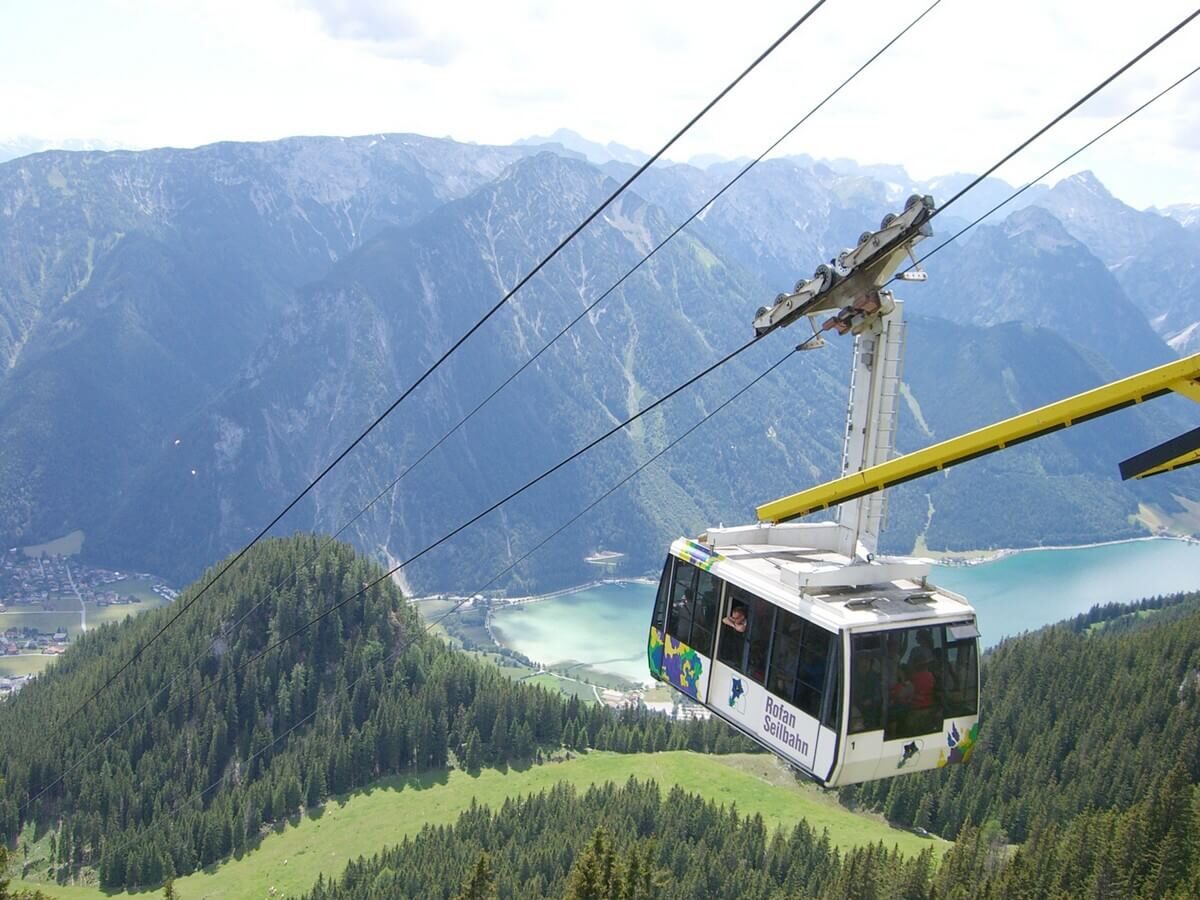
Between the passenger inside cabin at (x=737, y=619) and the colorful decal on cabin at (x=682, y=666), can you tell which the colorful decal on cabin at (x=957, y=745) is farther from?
the colorful decal on cabin at (x=682, y=666)

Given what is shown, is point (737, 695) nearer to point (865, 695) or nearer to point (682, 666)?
point (682, 666)

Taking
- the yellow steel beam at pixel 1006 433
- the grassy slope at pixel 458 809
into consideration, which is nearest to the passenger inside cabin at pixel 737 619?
the yellow steel beam at pixel 1006 433

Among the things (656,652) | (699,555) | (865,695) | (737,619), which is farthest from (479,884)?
(865,695)

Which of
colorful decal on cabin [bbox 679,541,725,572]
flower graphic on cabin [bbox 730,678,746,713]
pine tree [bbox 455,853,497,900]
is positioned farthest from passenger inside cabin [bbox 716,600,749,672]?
pine tree [bbox 455,853,497,900]

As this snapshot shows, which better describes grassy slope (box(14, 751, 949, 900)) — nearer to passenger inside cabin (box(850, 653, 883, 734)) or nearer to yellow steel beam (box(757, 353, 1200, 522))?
yellow steel beam (box(757, 353, 1200, 522))

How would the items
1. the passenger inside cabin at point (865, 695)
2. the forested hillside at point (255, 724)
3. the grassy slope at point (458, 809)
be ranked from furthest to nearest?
the forested hillside at point (255, 724) → the grassy slope at point (458, 809) → the passenger inside cabin at point (865, 695)
